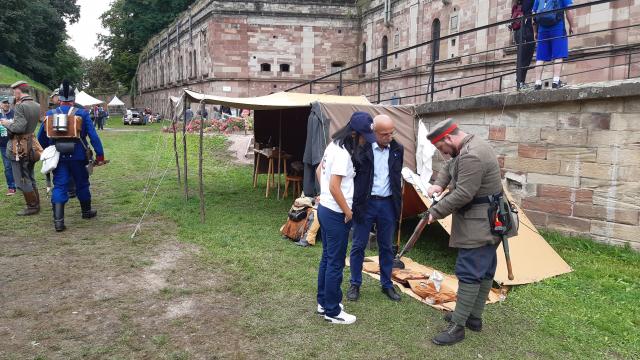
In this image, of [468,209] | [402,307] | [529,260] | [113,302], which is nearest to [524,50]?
[529,260]

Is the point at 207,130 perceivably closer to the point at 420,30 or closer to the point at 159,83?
the point at 420,30

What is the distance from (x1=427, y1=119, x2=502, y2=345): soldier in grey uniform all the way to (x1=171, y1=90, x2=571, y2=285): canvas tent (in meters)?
1.43

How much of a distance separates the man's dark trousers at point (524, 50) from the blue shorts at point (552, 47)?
20 centimetres

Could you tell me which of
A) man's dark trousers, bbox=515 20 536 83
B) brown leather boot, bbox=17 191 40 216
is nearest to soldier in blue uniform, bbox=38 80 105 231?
brown leather boot, bbox=17 191 40 216

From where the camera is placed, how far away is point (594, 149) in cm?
659

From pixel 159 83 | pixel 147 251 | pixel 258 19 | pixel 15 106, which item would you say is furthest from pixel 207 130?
pixel 159 83

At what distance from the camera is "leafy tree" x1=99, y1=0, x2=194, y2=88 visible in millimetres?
46031

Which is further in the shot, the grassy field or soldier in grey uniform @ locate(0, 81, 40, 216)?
soldier in grey uniform @ locate(0, 81, 40, 216)

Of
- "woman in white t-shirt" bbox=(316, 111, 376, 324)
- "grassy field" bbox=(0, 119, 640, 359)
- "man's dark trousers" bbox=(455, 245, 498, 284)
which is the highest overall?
"woman in white t-shirt" bbox=(316, 111, 376, 324)

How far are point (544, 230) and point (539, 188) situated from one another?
600 millimetres

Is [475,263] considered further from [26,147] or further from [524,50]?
[26,147]

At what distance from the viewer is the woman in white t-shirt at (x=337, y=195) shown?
4.12m

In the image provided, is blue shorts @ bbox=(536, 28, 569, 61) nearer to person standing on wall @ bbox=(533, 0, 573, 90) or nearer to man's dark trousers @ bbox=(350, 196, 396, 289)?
person standing on wall @ bbox=(533, 0, 573, 90)

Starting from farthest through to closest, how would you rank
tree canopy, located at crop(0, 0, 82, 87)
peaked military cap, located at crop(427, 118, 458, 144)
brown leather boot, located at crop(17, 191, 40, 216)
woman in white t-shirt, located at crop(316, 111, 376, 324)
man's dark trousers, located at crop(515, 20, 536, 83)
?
tree canopy, located at crop(0, 0, 82, 87)
brown leather boot, located at crop(17, 191, 40, 216)
man's dark trousers, located at crop(515, 20, 536, 83)
woman in white t-shirt, located at crop(316, 111, 376, 324)
peaked military cap, located at crop(427, 118, 458, 144)
